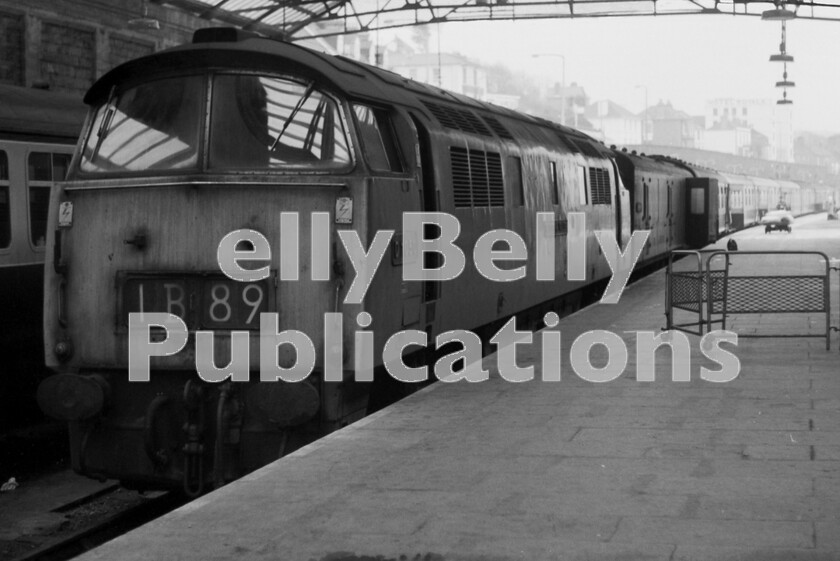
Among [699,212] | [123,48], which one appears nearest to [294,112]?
[123,48]

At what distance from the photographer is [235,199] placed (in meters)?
8.24

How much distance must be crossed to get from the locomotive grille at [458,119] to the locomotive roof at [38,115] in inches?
162

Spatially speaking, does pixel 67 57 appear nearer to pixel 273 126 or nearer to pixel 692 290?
pixel 692 290

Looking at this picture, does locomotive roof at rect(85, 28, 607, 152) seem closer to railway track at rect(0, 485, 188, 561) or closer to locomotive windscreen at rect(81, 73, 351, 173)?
locomotive windscreen at rect(81, 73, 351, 173)

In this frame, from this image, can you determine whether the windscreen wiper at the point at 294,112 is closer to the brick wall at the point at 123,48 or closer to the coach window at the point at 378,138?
the coach window at the point at 378,138

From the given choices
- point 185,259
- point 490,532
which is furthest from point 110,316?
point 490,532

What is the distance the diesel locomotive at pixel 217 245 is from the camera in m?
8.10

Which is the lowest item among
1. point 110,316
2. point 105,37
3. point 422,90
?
point 110,316

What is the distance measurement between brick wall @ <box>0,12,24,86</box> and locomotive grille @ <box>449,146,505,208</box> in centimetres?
1608

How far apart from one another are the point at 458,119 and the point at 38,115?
169 inches

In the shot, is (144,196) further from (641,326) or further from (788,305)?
(641,326)

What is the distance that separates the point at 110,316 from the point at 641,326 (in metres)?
8.79

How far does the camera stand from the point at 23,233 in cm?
1194

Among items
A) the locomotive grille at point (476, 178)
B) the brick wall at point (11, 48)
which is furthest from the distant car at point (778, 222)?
the locomotive grille at point (476, 178)
